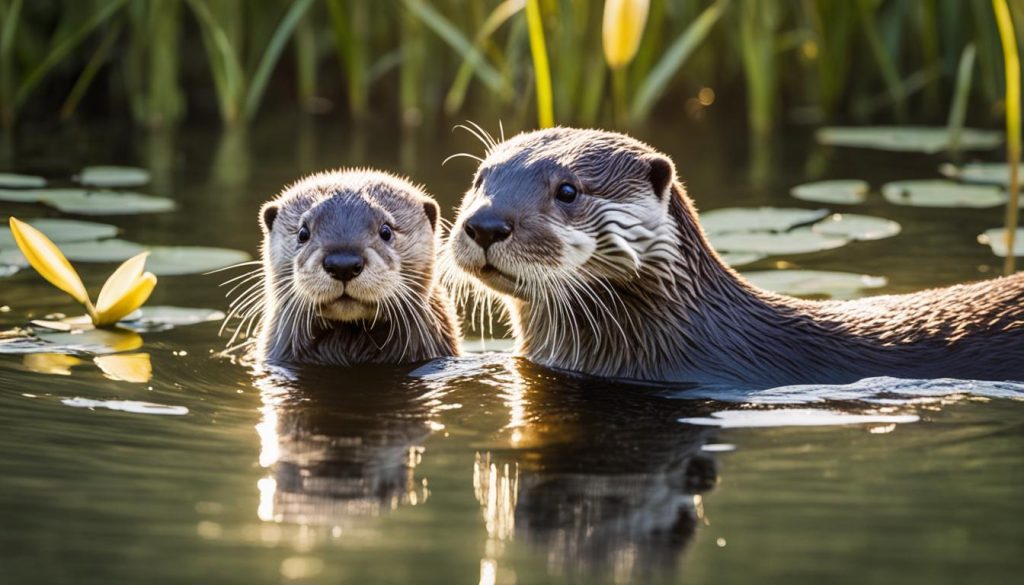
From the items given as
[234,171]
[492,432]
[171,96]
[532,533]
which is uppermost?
[171,96]

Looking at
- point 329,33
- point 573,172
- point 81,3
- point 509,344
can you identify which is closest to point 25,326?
point 509,344

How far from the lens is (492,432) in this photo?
13.3ft

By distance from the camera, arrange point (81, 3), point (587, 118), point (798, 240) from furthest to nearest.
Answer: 1. point (81, 3)
2. point (587, 118)
3. point (798, 240)

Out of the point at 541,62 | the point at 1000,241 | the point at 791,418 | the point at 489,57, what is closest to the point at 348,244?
the point at 541,62

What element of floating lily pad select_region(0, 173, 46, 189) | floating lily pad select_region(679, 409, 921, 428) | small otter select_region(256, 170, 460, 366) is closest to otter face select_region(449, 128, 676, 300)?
small otter select_region(256, 170, 460, 366)

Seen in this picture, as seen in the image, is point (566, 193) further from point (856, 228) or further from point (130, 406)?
point (856, 228)

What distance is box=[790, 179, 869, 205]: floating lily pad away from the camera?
7.51 metres

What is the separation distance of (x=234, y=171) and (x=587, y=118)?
204 centimetres

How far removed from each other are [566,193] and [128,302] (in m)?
1.70

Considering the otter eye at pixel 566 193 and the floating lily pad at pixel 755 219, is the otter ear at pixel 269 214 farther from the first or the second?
the floating lily pad at pixel 755 219

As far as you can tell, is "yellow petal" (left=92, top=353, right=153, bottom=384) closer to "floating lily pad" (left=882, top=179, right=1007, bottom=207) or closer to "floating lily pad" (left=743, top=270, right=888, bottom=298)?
"floating lily pad" (left=743, top=270, right=888, bottom=298)

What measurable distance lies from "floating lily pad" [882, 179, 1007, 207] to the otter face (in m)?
2.97

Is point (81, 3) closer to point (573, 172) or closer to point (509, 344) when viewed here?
point (509, 344)

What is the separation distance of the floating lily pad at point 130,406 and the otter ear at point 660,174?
60.2 inches
